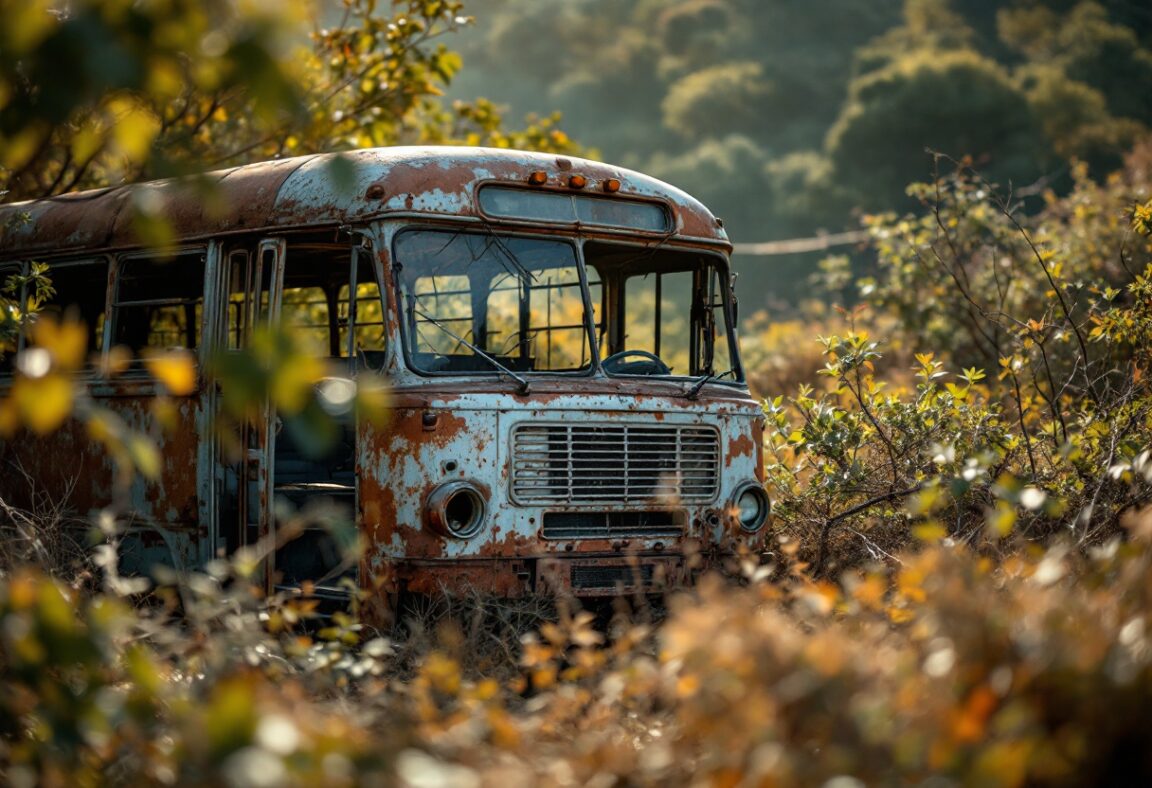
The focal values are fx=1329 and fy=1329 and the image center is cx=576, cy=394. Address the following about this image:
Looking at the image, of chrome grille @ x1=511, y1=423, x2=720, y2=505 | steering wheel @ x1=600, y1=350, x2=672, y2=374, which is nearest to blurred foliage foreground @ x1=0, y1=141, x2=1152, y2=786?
chrome grille @ x1=511, y1=423, x2=720, y2=505

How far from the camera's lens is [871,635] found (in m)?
3.75

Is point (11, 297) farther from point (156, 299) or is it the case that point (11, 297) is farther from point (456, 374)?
point (456, 374)

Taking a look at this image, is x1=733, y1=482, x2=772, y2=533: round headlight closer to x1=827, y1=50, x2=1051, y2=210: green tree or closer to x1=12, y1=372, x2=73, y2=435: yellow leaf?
x1=12, y1=372, x2=73, y2=435: yellow leaf

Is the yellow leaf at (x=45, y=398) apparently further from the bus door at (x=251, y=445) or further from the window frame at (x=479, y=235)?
the bus door at (x=251, y=445)

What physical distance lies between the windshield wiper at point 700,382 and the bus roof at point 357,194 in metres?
0.75

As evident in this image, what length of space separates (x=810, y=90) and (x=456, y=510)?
163 ft

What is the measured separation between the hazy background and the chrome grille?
75.2ft

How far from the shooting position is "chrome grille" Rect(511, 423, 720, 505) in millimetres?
6270

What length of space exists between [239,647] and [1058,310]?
1104cm

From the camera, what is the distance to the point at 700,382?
22.6ft

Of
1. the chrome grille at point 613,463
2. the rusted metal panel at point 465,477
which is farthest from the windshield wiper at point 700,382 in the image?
the rusted metal panel at point 465,477

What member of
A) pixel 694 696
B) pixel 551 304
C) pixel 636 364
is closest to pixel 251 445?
pixel 551 304

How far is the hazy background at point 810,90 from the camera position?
131 feet

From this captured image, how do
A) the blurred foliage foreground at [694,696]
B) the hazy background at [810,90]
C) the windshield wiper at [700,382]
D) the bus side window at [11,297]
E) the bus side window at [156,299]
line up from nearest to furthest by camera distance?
the blurred foliage foreground at [694,696]
the windshield wiper at [700,382]
the bus side window at [156,299]
the bus side window at [11,297]
the hazy background at [810,90]
